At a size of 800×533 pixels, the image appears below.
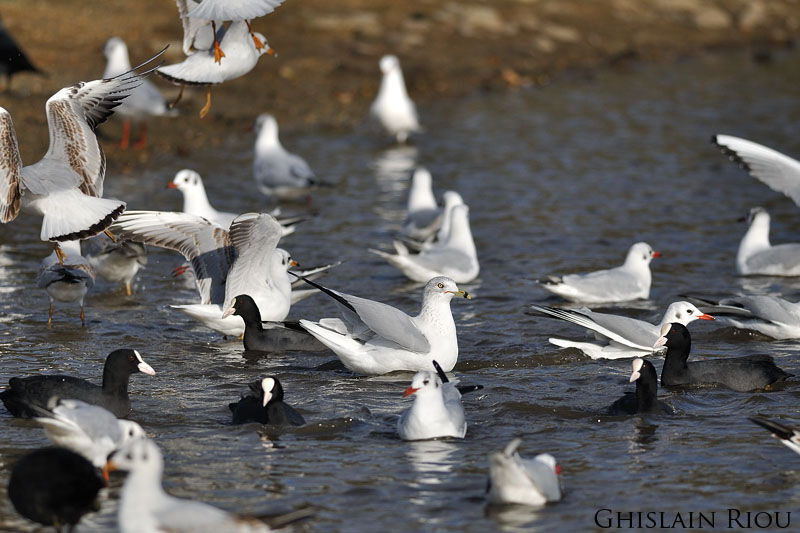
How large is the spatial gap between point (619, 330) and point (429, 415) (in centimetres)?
271

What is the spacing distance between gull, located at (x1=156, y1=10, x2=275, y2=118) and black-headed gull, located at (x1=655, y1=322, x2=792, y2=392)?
13.8 ft

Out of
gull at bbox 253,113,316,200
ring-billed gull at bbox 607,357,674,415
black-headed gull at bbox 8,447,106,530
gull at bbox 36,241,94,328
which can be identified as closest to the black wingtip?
ring-billed gull at bbox 607,357,674,415

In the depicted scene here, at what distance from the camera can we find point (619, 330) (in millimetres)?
9914

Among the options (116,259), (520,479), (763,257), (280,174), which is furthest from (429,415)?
(280,174)

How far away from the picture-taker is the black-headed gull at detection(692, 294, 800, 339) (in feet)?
33.7

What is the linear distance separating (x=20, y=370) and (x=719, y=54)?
2303cm

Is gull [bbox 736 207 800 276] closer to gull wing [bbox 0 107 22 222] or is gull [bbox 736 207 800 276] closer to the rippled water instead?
the rippled water

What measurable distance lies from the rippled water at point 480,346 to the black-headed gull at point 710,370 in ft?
0.48

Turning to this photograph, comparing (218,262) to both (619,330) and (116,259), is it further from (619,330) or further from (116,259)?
(619,330)

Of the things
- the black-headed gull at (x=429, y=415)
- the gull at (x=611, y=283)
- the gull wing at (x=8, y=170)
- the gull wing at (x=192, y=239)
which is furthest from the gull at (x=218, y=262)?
the black-headed gull at (x=429, y=415)

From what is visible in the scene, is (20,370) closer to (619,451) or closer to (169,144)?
(619,451)

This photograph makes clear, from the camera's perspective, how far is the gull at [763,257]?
12719 millimetres

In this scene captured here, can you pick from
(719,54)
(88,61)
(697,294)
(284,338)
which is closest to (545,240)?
(697,294)

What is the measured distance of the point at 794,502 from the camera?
6832mm
